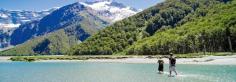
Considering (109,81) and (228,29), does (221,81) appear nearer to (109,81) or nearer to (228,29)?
(109,81)

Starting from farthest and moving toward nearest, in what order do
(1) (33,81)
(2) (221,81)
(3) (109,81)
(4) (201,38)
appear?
1. (4) (201,38)
2. (1) (33,81)
3. (3) (109,81)
4. (2) (221,81)

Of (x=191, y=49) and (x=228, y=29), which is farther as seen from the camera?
(x=191, y=49)

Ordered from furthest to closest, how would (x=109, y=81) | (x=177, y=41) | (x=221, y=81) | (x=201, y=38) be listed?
1. (x=177, y=41)
2. (x=201, y=38)
3. (x=109, y=81)
4. (x=221, y=81)

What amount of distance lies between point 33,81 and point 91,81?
26.2 ft

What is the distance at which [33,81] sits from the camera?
2112 inches

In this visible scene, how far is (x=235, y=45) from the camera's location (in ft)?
529

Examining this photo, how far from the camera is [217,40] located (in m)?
166

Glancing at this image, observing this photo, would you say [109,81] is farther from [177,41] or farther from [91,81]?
[177,41]

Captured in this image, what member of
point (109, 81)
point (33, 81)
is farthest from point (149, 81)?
point (33, 81)

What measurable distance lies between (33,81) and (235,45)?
12098 cm

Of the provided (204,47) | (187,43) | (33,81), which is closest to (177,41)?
(187,43)

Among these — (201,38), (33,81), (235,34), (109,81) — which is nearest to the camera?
(109,81)

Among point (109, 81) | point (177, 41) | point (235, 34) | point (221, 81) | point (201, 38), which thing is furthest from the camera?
point (177, 41)

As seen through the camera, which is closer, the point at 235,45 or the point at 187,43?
the point at 235,45
